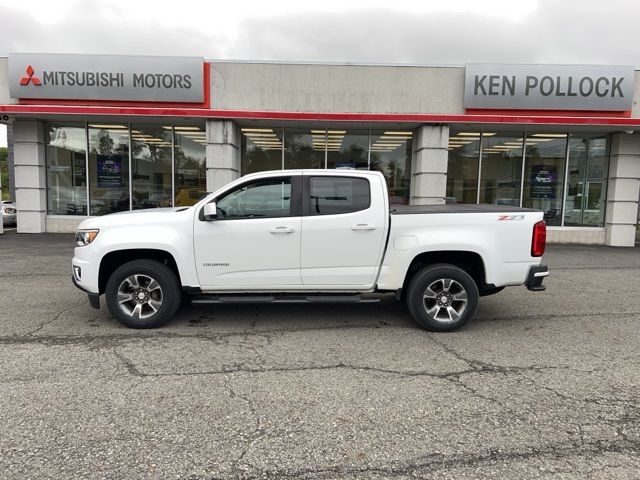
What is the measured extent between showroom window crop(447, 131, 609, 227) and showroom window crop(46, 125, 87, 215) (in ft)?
37.8

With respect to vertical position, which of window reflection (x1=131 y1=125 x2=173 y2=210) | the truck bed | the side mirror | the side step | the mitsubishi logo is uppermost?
the mitsubishi logo

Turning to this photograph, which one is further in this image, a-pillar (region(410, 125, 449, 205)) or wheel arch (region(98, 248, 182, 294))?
a-pillar (region(410, 125, 449, 205))

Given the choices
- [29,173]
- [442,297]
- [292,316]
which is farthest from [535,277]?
[29,173]

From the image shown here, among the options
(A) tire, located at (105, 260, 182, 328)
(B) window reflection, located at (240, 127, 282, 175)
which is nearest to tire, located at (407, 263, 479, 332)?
(A) tire, located at (105, 260, 182, 328)

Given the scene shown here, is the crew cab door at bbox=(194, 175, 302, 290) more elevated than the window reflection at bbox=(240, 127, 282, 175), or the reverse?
the window reflection at bbox=(240, 127, 282, 175)

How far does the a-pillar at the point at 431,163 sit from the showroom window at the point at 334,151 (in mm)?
938

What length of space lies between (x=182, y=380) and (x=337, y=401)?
137cm

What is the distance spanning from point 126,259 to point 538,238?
4.87 m

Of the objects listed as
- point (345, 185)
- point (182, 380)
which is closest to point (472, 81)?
point (345, 185)

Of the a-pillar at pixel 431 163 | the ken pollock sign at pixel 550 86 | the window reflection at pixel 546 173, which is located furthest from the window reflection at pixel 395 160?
the window reflection at pixel 546 173

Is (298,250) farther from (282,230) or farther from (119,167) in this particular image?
(119,167)

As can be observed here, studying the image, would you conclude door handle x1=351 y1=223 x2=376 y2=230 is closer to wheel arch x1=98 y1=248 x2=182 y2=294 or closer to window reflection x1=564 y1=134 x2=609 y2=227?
wheel arch x1=98 y1=248 x2=182 y2=294

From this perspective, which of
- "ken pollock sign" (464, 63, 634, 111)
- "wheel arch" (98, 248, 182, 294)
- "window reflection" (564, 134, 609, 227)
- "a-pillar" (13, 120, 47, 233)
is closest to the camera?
"wheel arch" (98, 248, 182, 294)

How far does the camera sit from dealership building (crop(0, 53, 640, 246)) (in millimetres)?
12977
